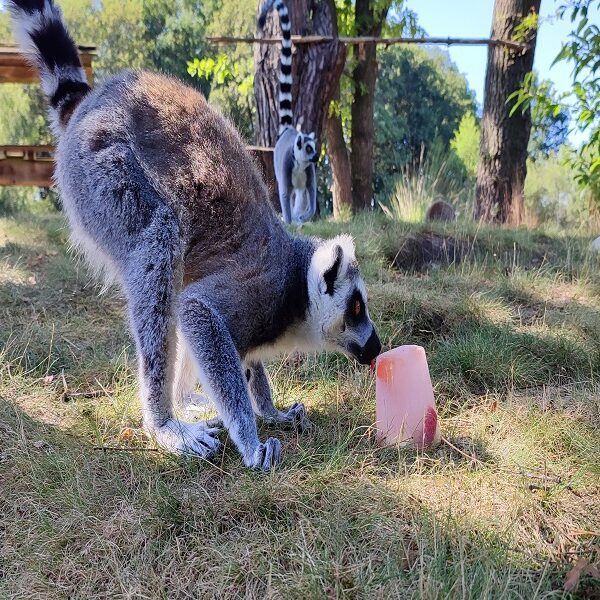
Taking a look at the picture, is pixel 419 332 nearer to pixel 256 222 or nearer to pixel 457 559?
pixel 256 222

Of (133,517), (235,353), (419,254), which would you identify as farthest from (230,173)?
(419,254)

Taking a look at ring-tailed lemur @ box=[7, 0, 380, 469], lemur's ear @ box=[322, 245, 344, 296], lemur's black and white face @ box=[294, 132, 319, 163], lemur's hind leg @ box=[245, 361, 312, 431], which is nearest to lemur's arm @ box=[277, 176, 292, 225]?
lemur's black and white face @ box=[294, 132, 319, 163]

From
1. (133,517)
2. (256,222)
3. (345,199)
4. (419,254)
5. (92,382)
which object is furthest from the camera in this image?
(345,199)

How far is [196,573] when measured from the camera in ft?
6.63

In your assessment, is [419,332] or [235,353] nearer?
[235,353]

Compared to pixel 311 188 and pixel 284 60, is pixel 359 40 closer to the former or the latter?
pixel 284 60

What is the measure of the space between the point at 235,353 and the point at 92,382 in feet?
3.97

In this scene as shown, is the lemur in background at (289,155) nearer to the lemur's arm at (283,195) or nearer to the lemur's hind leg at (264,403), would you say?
the lemur's arm at (283,195)

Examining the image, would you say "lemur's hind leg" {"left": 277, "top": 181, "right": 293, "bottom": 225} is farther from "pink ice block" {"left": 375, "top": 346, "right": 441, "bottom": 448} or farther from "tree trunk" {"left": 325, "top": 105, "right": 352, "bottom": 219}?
"pink ice block" {"left": 375, "top": 346, "right": 441, "bottom": 448}

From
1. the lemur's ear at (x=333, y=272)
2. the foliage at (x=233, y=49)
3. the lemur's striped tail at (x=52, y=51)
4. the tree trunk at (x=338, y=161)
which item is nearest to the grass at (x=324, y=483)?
the lemur's ear at (x=333, y=272)

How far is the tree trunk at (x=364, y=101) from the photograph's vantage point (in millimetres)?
11578

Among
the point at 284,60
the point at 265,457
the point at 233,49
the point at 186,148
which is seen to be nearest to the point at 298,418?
the point at 265,457

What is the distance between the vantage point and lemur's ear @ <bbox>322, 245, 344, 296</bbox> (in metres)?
2.89

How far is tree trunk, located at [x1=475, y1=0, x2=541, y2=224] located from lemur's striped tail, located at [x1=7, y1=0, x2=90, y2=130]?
6.51 meters
